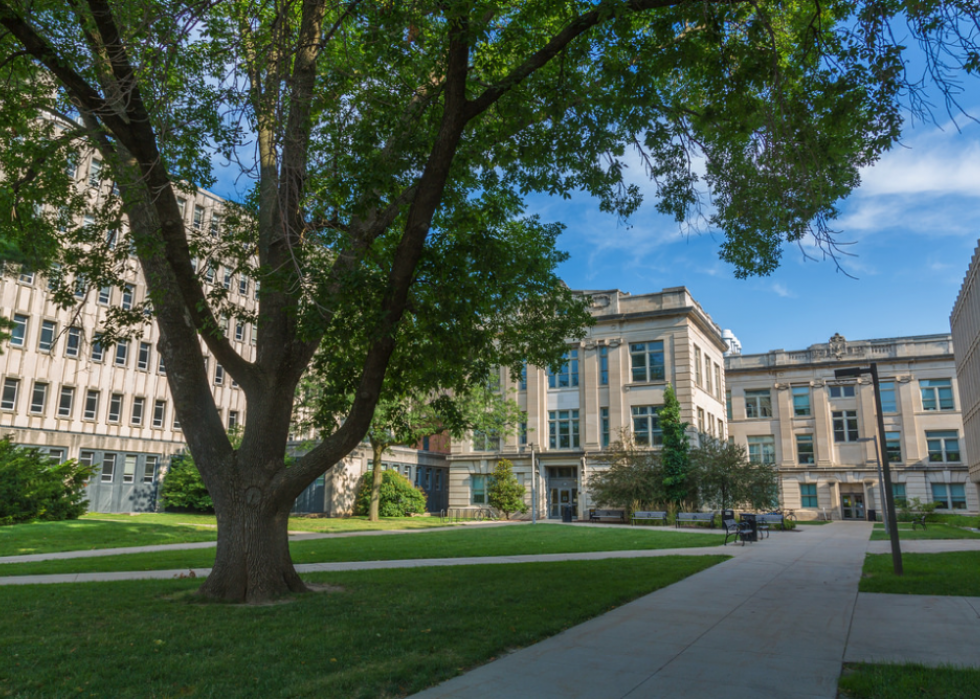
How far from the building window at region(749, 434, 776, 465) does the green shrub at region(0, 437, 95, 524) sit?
50602 millimetres

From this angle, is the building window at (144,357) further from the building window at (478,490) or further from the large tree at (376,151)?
the large tree at (376,151)

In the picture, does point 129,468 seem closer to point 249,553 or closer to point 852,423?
point 249,553

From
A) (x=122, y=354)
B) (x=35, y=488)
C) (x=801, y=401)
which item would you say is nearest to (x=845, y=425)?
(x=801, y=401)

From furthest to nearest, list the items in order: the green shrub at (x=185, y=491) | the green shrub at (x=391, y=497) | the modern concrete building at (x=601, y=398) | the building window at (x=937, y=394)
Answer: the building window at (x=937, y=394), the modern concrete building at (x=601, y=398), the green shrub at (x=391, y=497), the green shrub at (x=185, y=491)

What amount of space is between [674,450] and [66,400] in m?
37.4

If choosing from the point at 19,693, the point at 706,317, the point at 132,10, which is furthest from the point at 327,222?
the point at 706,317

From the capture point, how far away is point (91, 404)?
43531 millimetres

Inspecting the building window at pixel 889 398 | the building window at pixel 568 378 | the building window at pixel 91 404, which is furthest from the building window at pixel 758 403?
the building window at pixel 91 404

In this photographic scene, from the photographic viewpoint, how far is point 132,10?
29.9 feet

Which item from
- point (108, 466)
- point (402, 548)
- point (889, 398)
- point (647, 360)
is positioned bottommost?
point (402, 548)

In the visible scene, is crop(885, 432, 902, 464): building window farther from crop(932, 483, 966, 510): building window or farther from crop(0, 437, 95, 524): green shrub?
crop(0, 437, 95, 524): green shrub

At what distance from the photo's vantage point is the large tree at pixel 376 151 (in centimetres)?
888

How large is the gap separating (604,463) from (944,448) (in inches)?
1134

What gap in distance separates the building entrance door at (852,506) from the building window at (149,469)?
2028 inches
